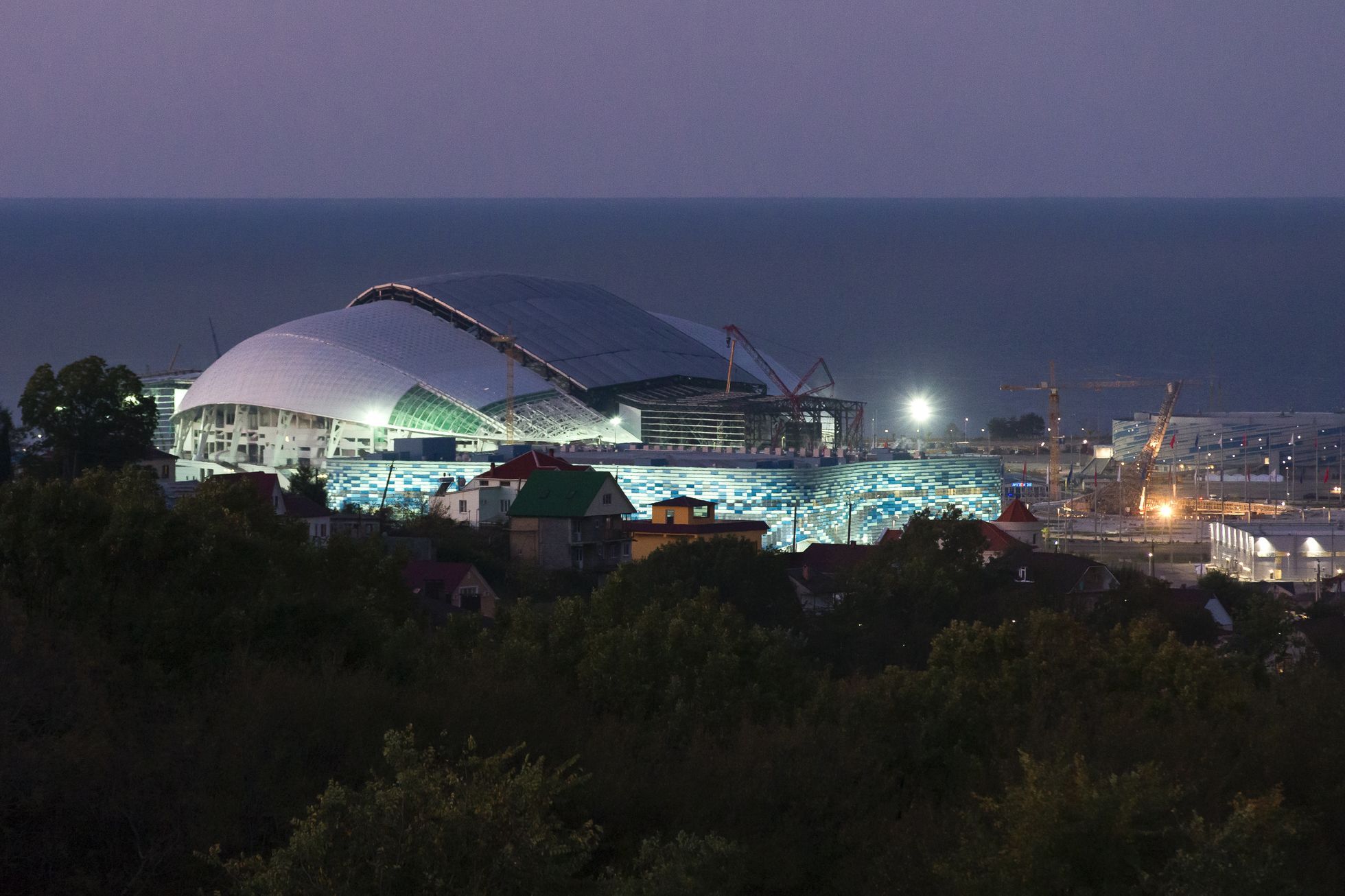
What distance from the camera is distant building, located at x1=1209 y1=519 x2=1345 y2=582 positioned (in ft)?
162

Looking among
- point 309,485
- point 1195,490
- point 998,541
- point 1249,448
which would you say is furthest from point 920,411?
point 998,541

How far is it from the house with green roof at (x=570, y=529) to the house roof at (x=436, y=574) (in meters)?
4.72

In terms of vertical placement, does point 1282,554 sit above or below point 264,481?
below

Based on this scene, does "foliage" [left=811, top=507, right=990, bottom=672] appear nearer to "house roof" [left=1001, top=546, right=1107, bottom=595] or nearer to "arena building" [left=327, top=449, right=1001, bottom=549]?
"house roof" [left=1001, top=546, right=1107, bottom=595]

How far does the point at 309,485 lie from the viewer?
178 feet

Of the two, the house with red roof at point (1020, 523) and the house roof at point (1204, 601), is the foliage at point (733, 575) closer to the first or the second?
the house roof at point (1204, 601)

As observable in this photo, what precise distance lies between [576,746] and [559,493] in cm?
2469

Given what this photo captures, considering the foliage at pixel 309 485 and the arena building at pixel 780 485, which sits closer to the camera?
the foliage at pixel 309 485

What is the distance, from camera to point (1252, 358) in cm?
14875

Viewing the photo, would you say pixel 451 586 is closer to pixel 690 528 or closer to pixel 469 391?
pixel 690 528

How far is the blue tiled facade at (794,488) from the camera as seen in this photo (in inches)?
2245

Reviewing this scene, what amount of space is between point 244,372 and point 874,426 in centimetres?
4548

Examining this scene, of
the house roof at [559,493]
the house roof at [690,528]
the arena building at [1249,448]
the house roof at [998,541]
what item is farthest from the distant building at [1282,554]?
the arena building at [1249,448]

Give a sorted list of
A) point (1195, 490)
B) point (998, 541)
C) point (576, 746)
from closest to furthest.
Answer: point (576, 746) → point (998, 541) → point (1195, 490)
